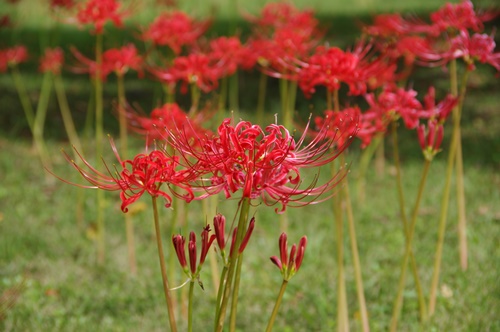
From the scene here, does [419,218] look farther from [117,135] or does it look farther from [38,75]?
[38,75]

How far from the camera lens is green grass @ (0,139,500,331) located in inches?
145

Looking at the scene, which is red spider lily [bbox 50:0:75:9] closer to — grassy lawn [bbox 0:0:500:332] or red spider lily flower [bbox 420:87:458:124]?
grassy lawn [bbox 0:0:500:332]

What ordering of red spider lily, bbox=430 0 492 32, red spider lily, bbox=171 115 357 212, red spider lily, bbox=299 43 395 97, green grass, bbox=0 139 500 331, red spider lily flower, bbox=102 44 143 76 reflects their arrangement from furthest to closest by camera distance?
1. red spider lily flower, bbox=102 44 143 76
2. green grass, bbox=0 139 500 331
3. red spider lily, bbox=430 0 492 32
4. red spider lily, bbox=299 43 395 97
5. red spider lily, bbox=171 115 357 212

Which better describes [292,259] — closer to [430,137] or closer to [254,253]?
[430,137]

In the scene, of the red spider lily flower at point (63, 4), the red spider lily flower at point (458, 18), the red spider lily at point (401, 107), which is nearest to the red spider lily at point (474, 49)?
the red spider lily flower at point (458, 18)

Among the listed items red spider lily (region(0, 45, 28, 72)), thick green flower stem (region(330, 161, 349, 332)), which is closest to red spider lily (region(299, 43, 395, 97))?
thick green flower stem (region(330, 161, 349, 332))

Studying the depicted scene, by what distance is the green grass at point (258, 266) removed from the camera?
3.69 meters

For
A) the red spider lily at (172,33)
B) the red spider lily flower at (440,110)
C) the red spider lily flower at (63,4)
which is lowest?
the red spider lily flower at (440,110)

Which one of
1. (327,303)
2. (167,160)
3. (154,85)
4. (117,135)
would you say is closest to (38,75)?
(154,85)

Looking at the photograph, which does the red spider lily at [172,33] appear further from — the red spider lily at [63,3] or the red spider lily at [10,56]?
the red spider lily at [10,56]

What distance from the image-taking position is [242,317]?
376cm

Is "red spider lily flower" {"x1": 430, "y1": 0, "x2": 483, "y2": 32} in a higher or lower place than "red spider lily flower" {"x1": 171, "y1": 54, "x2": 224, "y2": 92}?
higher

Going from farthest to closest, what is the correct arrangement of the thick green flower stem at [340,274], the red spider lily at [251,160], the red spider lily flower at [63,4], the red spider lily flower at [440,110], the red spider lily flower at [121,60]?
the red spider lily flower at [63,4], the red spider lily flower at [121,60], the thick green flower stem at [340,274], the red spider lily flower at [440,110], the red spider lily at [251,160]

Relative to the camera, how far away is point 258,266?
14.6ft
